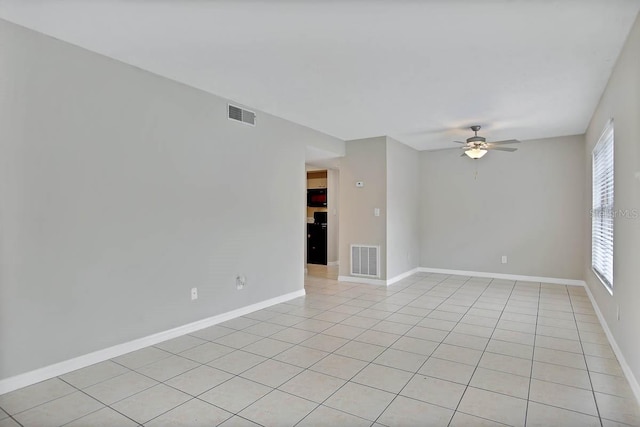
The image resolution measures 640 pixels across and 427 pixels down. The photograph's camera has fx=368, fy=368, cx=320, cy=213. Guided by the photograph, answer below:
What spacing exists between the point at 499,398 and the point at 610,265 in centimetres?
216

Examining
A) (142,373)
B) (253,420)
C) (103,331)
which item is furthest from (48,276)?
(253,420)

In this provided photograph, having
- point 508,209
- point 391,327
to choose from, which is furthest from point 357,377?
point 508,209

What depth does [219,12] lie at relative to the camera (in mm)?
2312

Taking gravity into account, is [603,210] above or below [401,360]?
above

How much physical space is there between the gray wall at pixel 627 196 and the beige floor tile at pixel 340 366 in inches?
71.6

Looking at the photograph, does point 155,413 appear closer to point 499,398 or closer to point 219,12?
point 499,398

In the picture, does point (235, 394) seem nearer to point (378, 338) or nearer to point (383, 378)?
point (383, 378)

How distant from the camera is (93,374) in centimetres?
268

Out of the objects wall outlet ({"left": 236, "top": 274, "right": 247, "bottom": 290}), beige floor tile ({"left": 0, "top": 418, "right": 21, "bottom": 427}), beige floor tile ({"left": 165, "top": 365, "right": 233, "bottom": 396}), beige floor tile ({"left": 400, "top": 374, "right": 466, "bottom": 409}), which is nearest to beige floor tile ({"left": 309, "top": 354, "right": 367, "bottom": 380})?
beige floor tile ({"left": 400, "top": 374, "right": 466, "bottom": 409})

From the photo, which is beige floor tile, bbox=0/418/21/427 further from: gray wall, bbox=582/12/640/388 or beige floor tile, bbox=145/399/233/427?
gray wall, bbox=582/12/640/388

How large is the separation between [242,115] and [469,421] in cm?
361

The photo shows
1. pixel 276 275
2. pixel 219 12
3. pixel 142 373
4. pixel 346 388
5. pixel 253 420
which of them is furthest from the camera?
pixel 276 275

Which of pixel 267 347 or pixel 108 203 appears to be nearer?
pixel 108 203

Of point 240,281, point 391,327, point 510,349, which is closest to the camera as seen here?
point 510,349
